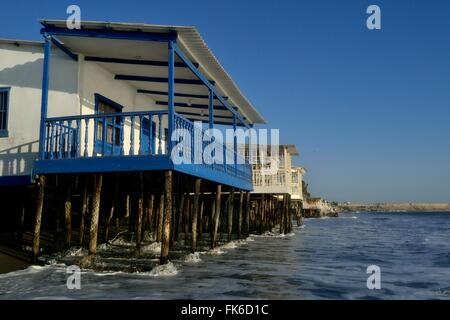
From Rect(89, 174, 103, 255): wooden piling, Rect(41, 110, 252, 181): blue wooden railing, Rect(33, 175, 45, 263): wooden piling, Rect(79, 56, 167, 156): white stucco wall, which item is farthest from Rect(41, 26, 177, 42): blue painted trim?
Rect(33, 175, 45, 263): wooden piling

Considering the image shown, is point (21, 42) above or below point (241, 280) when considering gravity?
above

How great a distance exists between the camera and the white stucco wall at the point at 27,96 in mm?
12156

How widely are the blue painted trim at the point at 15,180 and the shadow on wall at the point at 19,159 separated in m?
0.27

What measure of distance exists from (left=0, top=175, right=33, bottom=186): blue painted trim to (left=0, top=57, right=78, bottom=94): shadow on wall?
2592 mm

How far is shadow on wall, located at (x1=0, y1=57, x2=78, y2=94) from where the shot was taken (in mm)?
12227

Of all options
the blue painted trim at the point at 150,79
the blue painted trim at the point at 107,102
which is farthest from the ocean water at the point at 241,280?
the blue painted trim at the point at 150,79

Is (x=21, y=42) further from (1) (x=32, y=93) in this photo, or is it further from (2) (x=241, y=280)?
(2) (x=241, y=280)

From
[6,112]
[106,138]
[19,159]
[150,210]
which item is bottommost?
[150,210]

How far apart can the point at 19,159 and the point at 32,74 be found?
2458 millimetres

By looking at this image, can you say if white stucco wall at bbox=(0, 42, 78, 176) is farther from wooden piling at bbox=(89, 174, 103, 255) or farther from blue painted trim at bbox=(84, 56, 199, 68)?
wooden piling at bbox=(89, 174, 103, 255)

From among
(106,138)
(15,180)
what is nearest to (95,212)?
(15,180)

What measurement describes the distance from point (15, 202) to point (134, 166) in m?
6.07

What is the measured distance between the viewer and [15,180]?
11781mm

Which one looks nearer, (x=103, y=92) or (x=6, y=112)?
(x=6, y=112)
